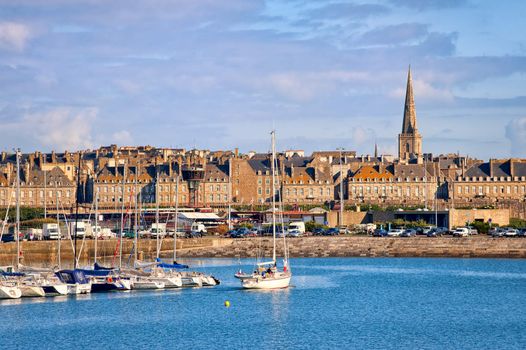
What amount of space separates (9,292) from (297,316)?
15.3m

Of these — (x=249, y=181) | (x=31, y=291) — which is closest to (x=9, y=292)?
(x=31, y=291)

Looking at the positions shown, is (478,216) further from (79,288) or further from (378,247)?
(79,288)

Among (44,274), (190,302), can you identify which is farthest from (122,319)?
(44,274)

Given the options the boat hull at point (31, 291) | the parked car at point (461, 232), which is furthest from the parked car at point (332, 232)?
the boat hull at point (31, 291)

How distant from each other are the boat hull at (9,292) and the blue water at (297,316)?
2.70 ft

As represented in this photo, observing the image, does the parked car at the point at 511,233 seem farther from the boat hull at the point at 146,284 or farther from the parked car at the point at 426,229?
the boat hull at the point at 146,284

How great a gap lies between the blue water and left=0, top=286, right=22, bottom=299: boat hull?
2.70ft

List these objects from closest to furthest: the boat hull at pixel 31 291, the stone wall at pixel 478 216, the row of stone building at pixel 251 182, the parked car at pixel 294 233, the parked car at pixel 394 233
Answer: the boat hull at pixel 31 291 → the parked car at pixel 394 233 → the parked car at pixel 294 233 → the stone wall at pixel 478 216 → the row of stone building at pixel 251 182

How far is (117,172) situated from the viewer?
470 feet

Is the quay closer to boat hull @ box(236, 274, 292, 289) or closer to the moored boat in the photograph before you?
the moored boat

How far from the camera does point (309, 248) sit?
92375mm

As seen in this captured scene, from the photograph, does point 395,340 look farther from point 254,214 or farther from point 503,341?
point 254,214

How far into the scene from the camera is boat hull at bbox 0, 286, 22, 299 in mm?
57156

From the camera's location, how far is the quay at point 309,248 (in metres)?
83.4
